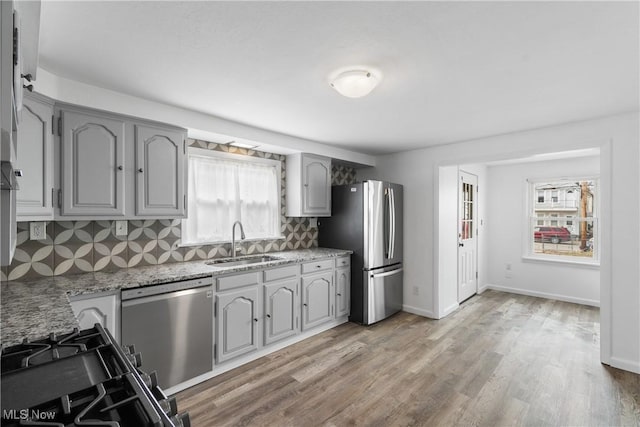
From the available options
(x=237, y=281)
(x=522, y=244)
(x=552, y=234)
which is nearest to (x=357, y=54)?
(x=237, y=281)

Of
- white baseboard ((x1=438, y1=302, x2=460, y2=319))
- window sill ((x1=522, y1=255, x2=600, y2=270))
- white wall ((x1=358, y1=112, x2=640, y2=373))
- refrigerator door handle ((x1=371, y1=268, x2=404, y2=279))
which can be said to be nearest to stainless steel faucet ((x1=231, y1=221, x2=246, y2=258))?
refrigerator door handle ((x1=371, y1=268, x2=404, y2=279))

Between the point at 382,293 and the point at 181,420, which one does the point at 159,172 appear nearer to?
the point at 181,420

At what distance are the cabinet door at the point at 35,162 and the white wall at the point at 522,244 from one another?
5.98m

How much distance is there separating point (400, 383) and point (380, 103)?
2283 millimetres

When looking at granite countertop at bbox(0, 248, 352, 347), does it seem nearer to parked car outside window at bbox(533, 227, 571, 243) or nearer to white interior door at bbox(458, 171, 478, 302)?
white interior door at bbox(458, 171, 478, 302)

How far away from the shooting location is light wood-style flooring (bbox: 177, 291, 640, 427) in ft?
6.81

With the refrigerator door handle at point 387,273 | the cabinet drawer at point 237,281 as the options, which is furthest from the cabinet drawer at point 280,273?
the refrigerator door handle at point 387,273

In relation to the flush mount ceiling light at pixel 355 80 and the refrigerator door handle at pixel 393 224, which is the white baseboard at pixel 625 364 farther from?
the flush mount ceiling light at pixel 355 80

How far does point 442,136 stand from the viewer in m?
3.54

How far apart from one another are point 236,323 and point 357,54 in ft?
7.59

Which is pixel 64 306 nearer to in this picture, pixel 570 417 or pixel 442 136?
pixel 570 417

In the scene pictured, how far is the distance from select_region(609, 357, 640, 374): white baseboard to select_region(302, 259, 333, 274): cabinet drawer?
2.74m

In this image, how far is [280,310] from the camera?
308 centimetres

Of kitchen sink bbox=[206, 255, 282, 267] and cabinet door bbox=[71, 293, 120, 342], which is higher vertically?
kitchen sink bbox=[206, 255, 282, 267]
